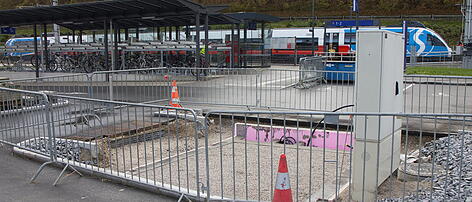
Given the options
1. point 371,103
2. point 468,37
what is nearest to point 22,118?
point 371,103

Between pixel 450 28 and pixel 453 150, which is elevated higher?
pixel 450 28

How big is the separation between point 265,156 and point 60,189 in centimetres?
362

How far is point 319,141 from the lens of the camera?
8.98 m

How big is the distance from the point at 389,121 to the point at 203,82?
8874 mm

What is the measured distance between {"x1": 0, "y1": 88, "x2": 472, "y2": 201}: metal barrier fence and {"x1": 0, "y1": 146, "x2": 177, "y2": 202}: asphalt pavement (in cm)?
16

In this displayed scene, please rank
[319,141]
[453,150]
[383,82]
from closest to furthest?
[383,82] → [453,150] → [319,141]

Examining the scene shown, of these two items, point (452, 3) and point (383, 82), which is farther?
point (452, 3)

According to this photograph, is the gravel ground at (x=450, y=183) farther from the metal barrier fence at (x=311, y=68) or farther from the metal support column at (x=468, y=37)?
the metal support column at (x=468, y=37)

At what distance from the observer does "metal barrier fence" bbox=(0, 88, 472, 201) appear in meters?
5.15

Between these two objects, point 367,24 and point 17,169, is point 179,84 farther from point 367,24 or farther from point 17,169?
point 367,24

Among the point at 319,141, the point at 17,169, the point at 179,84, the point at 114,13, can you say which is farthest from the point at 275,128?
the point at 114,13

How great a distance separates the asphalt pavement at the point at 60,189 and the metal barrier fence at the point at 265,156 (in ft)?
0.51

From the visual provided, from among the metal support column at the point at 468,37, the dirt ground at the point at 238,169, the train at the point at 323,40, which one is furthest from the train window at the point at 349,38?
the dirt ground at the point at 238,169

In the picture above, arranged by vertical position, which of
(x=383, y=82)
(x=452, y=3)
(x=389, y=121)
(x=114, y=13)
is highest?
(x=452, y=3)
